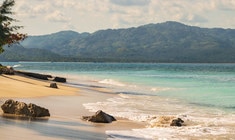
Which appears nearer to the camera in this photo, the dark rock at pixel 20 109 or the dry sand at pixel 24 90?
the dark rock at pixel 20 109

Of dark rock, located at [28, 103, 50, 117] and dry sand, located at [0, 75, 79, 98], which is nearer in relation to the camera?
dark rock, located at [28, 103, 50, 117]

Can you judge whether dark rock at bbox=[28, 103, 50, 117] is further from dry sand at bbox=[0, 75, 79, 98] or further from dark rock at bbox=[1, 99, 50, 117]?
dry sand at bbox=[0, 75, 79, 98]

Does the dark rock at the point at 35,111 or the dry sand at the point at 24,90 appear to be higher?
the dry sand at the point at 24,90

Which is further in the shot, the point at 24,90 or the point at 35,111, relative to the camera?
the point at 24,90

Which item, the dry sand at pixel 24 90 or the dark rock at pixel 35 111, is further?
the dry sand at pixel 24 90

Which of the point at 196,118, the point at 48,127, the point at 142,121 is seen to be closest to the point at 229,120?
the point at 196,118

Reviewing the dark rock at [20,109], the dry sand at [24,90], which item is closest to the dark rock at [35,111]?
the dark rock at [20,109]

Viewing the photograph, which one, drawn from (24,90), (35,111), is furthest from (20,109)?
(24,90)

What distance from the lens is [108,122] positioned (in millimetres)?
19375

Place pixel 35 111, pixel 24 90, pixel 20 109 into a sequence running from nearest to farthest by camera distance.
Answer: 1. pixel 20 109
2. pixel 35 111
3. pixel 24 90

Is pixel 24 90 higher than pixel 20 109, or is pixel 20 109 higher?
pixel 24 90

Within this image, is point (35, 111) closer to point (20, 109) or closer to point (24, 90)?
point (20, 109)

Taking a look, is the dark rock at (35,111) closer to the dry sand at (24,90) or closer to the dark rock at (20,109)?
the dark rock at (20,109)

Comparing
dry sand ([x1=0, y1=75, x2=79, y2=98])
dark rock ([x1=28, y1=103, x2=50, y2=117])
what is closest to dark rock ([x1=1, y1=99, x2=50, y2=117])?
dark rock ([x1=28, y1=103, x2=50, y2=117])
